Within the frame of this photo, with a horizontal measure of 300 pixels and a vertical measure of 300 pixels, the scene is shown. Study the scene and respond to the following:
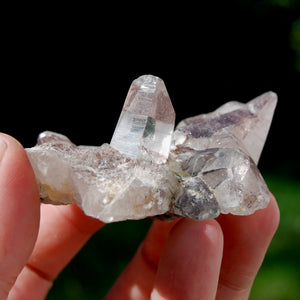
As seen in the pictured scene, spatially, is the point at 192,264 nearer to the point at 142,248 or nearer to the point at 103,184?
the point at 103,184

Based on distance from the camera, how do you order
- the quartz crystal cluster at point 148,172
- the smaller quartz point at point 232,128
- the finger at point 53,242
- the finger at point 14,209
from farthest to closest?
the finger at point 53,242 < the smaller quartz point at point 232,128 < the quartz crystal cluster at point 148,172 < the finger at point 14,209

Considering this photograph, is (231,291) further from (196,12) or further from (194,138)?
(196,12)

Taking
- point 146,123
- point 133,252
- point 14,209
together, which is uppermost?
point 146,123

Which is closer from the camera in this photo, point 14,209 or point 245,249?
point 14,209

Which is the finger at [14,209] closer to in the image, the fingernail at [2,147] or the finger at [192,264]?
the fingernail at [2,147]

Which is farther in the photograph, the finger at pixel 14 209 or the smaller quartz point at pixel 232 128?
the smaller quartz point at pixel 232 128

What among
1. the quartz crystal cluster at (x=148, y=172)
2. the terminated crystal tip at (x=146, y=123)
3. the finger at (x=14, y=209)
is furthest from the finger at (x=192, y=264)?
the finger at (x=14, y=209)

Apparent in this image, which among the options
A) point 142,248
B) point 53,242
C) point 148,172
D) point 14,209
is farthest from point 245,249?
point 14,209
